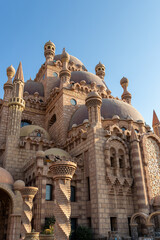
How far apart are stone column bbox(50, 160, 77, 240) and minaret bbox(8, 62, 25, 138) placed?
11139mm

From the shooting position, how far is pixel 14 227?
1434 centimetres

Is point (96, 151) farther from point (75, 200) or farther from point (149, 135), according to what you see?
point (149, 135)

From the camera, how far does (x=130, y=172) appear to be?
700 inches

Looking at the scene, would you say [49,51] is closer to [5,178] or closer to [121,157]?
[121,157]

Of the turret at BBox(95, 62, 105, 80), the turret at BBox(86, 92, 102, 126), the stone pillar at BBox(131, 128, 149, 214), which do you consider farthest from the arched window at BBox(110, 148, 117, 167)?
the turret at BBox(95, 62, 105, 80)

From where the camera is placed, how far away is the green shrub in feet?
47.2

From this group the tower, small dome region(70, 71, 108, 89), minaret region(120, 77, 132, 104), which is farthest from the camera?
minaret region(120, 77, 132, 104)

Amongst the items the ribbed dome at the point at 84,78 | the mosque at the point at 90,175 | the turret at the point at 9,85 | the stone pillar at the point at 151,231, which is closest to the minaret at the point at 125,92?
the ribbed dome at the point at 84,78

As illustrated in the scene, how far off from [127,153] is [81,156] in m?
3.71

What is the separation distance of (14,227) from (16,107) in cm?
1052

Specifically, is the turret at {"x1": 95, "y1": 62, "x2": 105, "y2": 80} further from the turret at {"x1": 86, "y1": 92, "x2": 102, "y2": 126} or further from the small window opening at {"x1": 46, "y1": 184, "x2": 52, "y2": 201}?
the small window opening at {"x1": 46, "y1": 184, "x2": 52, "y2": 201}

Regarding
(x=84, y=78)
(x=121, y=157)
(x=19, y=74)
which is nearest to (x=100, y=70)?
(x=84, y=78)

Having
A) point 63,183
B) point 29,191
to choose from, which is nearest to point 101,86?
point 29,191

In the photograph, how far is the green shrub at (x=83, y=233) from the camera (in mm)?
14383
